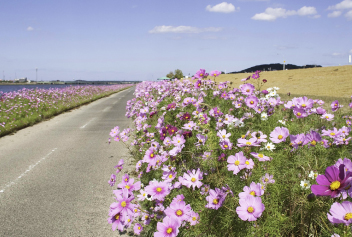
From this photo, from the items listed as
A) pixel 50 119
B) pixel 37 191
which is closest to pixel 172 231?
pixel 37 191

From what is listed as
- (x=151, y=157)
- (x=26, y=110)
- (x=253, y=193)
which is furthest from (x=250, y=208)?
(x=26, y=110)

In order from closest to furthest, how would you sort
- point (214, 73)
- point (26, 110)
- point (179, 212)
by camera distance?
point (179, 212), point (214, 73), point (26, 110)

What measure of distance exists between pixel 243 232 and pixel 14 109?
47.1ft

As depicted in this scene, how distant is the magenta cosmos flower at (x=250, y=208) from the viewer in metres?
1.60

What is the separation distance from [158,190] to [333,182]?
1423mm

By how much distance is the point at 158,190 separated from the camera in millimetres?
2250

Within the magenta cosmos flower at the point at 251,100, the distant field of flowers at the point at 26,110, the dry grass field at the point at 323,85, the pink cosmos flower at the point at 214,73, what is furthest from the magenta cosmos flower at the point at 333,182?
the distant field of flowers at the point at 26,110

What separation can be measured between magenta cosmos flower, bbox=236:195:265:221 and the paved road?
2377 mm

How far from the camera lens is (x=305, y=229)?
84.7 inches

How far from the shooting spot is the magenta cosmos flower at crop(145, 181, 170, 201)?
221 cm

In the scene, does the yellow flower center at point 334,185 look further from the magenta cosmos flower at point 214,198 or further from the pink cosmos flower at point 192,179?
the pink cosmos flower at point 192,179

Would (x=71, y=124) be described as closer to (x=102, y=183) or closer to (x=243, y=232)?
(x=102, y=183)

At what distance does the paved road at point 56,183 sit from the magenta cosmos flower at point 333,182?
9.69ft

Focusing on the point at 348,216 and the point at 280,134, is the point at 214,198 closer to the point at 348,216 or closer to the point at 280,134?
the point at 280,134
